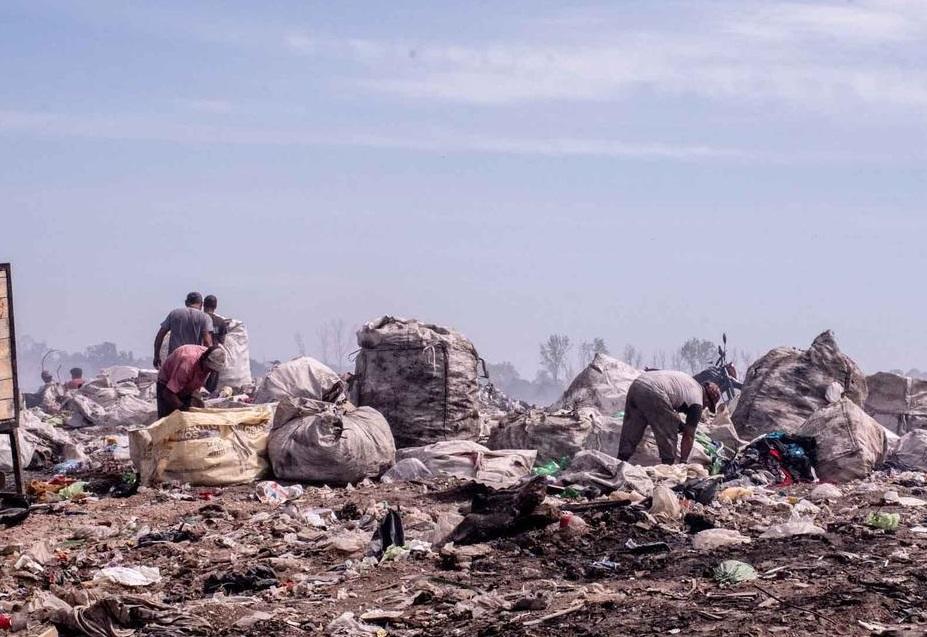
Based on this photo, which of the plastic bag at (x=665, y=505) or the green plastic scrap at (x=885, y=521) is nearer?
the green plastic scrap at (x=885, y=521)

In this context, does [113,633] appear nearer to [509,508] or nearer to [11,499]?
[509,508]

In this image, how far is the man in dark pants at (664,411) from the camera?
9812mm

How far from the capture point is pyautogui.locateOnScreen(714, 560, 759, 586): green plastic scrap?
5.46 metres

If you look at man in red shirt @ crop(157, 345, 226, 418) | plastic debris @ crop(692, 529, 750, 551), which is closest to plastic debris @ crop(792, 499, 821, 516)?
plastic debris @ crop(692, 529, 750, 551)

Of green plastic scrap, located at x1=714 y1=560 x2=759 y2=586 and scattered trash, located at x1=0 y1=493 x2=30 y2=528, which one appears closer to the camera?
green plastic scrap, located at x1=714 y1=560 x2=759 y2=586

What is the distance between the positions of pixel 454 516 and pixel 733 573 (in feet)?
6.19

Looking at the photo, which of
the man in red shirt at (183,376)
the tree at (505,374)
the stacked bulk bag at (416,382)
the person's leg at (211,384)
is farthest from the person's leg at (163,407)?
the tree at (505,374)

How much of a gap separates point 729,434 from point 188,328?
522 centimetres

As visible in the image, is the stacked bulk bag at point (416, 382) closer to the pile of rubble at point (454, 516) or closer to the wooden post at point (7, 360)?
the pile of rubble at point (454, 516)

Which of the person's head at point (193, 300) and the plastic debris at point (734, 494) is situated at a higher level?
the person's head at point (193, 300)

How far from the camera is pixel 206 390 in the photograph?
46.7ft

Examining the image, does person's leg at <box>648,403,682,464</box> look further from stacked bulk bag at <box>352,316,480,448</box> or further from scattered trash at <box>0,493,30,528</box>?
scattered trash at <box>0,493,30,528</box>

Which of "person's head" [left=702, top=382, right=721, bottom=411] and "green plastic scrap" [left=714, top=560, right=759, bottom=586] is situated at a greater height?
"person's head" [left=702, top=382, right=721, bottom=411]

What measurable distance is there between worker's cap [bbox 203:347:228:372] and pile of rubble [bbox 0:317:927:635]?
37cm
